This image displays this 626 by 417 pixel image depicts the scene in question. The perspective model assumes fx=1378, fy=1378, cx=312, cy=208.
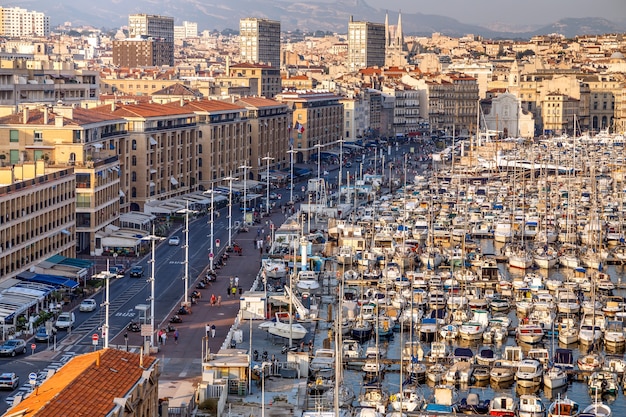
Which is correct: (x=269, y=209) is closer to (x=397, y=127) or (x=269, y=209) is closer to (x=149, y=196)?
(x=149, y=196)

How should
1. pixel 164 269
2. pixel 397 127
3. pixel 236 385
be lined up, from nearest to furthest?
pixel 236 385, pixel 164 269, pixel 397 127

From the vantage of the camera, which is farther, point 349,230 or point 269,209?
point 269,209

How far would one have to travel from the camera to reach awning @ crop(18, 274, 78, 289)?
175ft

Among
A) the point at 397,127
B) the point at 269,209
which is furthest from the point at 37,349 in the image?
the point at 397,127

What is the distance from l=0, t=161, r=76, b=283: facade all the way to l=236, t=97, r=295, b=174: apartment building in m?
42.5

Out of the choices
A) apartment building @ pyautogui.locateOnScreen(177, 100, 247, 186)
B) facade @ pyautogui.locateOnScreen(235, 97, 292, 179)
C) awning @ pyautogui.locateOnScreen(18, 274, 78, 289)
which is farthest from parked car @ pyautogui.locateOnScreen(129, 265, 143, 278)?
facade @ pyautogui.locateOnScreen(235, 97, 292, 179)

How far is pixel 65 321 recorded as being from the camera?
157 ft

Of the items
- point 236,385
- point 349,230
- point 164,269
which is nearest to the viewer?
point 236,385

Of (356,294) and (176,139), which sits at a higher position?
(176,139)

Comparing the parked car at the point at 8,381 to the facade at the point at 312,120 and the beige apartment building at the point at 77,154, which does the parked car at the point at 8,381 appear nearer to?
the beige apartment building at the point at 77,154

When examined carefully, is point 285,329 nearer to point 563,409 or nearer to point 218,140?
point 563,409

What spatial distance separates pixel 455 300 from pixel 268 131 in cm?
5393

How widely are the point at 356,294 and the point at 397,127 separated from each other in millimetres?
105286

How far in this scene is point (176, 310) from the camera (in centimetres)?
5216
